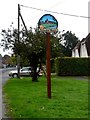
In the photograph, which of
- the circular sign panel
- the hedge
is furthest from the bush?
the circular sign panel

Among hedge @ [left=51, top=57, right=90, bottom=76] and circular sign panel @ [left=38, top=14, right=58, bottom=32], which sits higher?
circular sign panel @ [left=38, top=14, right=58, bottom=32]

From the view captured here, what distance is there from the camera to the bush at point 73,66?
5272 cm

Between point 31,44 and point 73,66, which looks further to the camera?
point 73,66

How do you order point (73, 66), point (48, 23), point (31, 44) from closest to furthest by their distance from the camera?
point (48, 23) → point (31, 44) → point (73, 66)

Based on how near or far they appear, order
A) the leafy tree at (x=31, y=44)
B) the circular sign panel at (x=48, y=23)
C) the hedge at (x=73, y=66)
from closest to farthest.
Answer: the circular sign panel at (x=48, y=23) < the leafy tree at (x=31, y=44) < the hedge at (x=73, y=66)

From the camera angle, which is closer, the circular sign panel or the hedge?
the circular sign panel

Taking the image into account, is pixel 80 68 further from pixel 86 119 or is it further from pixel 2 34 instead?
pixel 86 119

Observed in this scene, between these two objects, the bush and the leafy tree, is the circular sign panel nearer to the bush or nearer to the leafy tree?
the leafy tree

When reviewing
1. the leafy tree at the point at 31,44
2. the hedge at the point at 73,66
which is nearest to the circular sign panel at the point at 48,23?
the leafy tree at the point at 31,44

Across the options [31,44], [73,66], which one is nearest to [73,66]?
[73,66]

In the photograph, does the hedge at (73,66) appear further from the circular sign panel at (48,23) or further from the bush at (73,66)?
the circular sign panel at (48,23)

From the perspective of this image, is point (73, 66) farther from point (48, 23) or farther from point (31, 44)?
point (48, 23)

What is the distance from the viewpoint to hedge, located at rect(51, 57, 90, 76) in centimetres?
5272

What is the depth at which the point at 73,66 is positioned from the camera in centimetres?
5284
